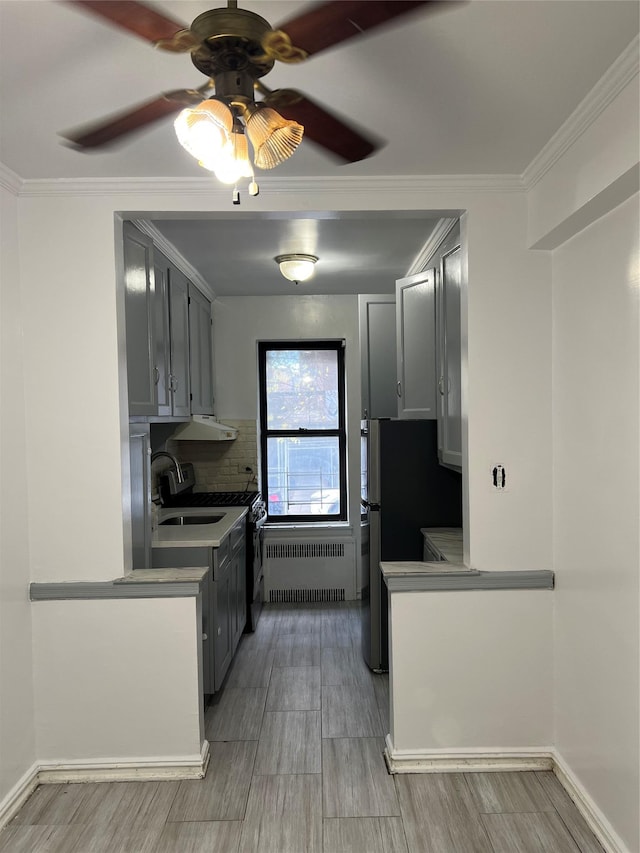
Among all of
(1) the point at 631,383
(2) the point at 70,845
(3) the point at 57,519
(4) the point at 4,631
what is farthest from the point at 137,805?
(1) the point at 631,383

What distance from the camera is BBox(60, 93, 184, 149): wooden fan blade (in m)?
1.33

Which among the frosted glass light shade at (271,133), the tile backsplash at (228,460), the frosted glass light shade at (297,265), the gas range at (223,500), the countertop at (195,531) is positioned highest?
the frosted glass light shade at (297,265)

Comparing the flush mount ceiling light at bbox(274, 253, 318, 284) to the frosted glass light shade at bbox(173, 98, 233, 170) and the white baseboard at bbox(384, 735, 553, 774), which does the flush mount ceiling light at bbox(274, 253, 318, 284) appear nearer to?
the frosted glass light shade at bbox(173, 98, 233, 170)

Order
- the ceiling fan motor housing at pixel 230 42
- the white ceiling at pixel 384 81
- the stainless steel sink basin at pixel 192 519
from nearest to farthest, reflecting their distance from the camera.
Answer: the ceiling fan motor housing at pixel 230 42 < the white ceiling at pixel 384 81 < the stainless steel sink basin at pixel 192 519

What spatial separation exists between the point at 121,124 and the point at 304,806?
2.42 metres

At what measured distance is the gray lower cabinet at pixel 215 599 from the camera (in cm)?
318

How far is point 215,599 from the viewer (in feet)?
10.6

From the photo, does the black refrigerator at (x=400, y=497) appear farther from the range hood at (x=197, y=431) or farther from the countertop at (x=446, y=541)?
the range hood at (x=197, y=431)

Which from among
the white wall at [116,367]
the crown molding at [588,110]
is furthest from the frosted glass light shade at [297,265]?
the crown molding at [588,110]

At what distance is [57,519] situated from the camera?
254 cm

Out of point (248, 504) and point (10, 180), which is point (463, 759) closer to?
point (248, 504)

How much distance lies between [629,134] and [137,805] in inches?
114

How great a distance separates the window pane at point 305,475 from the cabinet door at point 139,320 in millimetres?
2247

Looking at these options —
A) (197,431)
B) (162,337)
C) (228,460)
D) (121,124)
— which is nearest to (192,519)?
(197,431)
